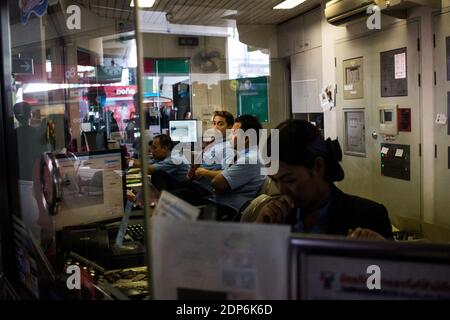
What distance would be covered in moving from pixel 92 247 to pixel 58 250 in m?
0.15

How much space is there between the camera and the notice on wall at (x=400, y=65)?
4.34 m

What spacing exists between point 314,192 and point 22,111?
4.68 feet

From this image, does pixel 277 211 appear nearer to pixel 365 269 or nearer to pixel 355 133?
pixel 365 269

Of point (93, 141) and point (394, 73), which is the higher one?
point (394, 73)

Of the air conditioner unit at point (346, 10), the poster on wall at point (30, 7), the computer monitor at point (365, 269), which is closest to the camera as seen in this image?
the computer monitor at point (365, 269)

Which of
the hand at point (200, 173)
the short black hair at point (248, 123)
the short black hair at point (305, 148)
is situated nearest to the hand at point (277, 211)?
the short black hair at point (305, 148)

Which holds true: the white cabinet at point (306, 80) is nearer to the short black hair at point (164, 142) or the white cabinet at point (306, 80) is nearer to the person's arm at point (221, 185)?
the short black hair at point (164, 142)

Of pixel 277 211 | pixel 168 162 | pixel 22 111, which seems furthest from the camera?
pixel 168 162

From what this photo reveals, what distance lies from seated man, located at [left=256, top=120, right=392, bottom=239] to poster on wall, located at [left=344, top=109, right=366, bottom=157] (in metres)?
3.67

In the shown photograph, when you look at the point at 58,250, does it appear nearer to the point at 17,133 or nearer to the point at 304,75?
the point at 17,133

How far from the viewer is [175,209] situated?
3.18ft

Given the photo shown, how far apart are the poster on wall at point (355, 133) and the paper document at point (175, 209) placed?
14.2 feet

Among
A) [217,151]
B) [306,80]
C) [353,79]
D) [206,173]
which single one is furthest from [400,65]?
[306,80]
